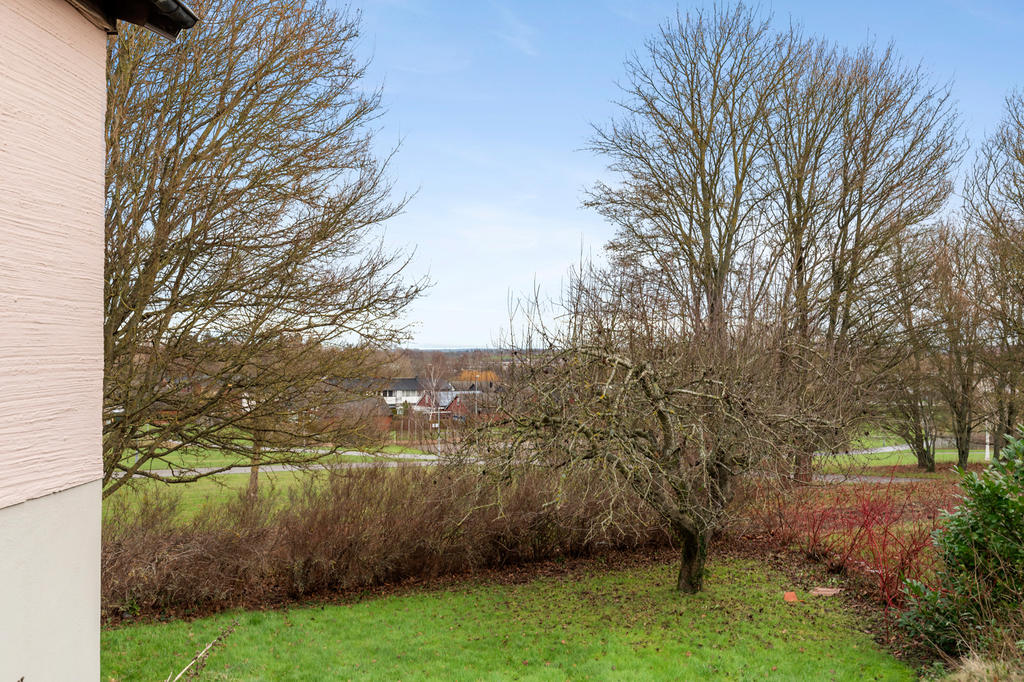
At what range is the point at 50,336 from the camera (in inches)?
97.3

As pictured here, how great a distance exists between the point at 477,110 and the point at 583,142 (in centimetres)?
711

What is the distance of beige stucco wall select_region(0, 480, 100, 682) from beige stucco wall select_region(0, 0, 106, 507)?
5 centimetres

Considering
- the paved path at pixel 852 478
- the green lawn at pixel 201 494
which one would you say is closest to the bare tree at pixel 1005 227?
the paved path at pixel 852 478

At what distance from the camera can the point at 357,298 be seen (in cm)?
983

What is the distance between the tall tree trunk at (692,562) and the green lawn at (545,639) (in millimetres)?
189

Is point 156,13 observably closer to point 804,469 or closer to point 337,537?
point 337,537

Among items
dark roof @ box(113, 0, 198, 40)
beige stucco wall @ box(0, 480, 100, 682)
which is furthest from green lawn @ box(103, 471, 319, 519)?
dark roof @ box(113, 0, 198, 40)

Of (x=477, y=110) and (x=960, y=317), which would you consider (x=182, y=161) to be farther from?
(x=960, y=317)

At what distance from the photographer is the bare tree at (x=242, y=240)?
8.12 meters

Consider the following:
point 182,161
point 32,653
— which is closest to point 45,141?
point 32,653

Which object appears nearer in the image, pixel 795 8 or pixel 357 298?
pixel 357 298

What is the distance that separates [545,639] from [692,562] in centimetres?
254

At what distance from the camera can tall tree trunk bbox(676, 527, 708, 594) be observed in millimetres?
9414

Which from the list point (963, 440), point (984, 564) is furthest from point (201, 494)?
point (963, 440)
